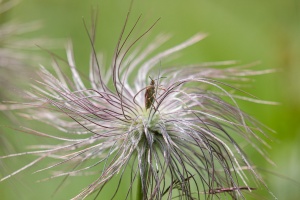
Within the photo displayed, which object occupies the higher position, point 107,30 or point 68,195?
point 107,30

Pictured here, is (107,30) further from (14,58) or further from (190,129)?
(190,129)

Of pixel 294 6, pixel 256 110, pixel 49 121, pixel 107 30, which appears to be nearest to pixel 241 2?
pixel 294 6

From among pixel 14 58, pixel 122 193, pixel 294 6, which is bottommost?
pixel 122 193

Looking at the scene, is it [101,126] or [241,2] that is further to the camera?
[241,2]

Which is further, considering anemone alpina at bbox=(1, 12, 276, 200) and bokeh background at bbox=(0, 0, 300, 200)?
bokeh background at bbox=(0, 0, 300, 200)

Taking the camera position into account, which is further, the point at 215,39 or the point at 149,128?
the point at 215,39

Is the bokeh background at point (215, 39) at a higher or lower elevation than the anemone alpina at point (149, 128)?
higher

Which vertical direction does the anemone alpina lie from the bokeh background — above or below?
below

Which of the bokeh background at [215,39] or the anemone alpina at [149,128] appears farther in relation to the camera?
the bokeh background at [215,39]
